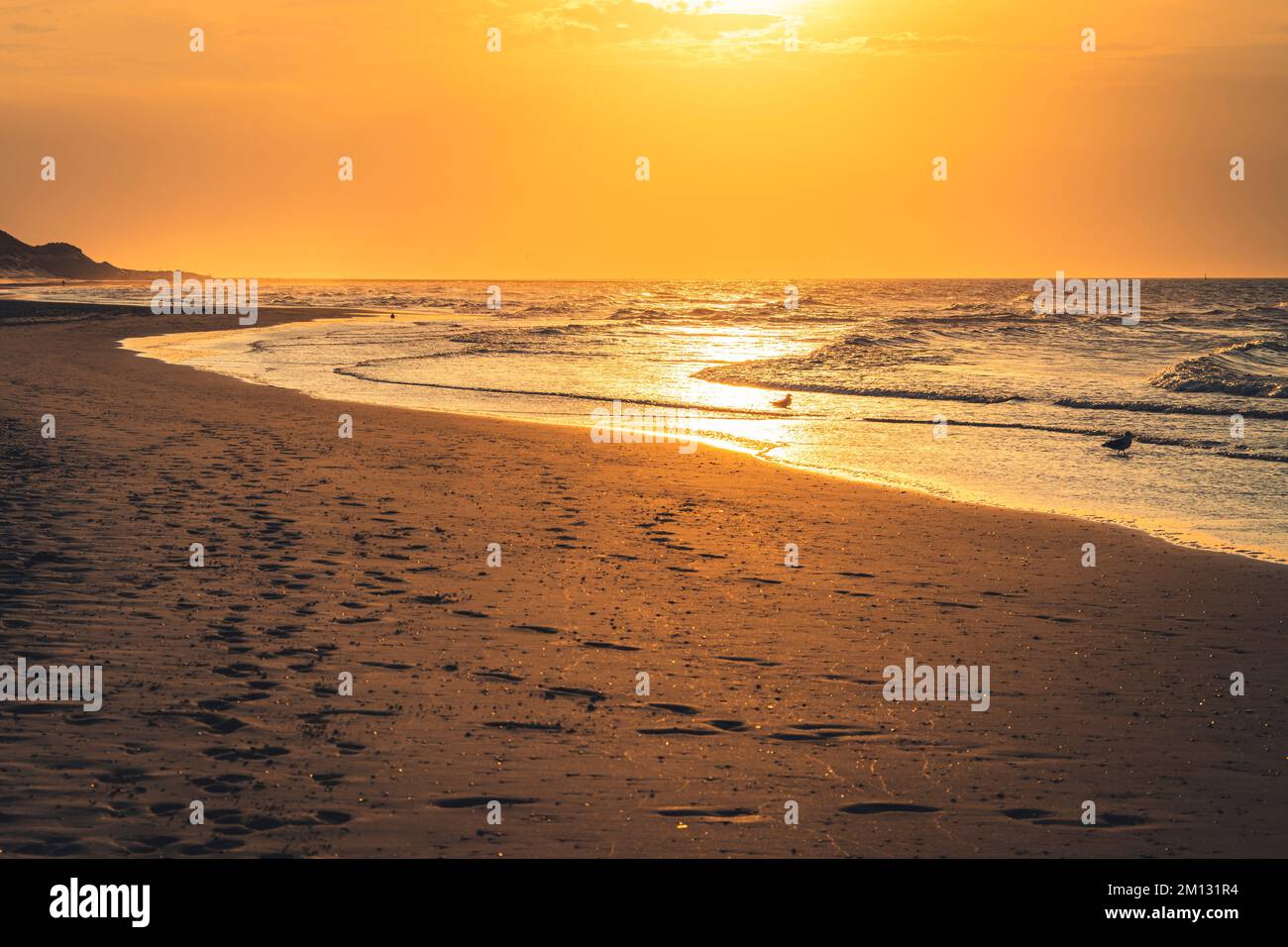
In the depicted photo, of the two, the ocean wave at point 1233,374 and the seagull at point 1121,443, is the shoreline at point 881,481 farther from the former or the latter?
the ocean wave at point 1233,374

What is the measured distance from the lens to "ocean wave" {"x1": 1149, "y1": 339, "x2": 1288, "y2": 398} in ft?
103

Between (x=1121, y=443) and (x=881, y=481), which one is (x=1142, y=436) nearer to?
(x=1121, y=443)

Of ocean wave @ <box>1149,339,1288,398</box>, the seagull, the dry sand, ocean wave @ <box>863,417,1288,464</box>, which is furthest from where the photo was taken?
ocean wave @ <box>1149,339,1288,398</box>

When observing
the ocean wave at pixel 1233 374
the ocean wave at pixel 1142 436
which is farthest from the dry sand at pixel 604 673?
the ocean wave at pixel 1233 374

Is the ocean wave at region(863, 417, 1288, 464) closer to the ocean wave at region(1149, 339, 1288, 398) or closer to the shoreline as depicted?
the shoreline

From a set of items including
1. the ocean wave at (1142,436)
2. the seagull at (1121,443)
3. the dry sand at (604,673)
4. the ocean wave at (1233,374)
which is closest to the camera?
the dry sand at (604,673)

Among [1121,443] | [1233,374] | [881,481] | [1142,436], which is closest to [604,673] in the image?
[881,481]

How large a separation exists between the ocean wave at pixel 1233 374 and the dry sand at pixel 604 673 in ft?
71.0

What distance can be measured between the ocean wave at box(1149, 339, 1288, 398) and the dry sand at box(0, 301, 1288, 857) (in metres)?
21.6

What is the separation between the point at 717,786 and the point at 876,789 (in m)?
0.87

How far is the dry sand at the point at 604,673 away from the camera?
18.0 ft

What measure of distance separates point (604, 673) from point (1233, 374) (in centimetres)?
3168

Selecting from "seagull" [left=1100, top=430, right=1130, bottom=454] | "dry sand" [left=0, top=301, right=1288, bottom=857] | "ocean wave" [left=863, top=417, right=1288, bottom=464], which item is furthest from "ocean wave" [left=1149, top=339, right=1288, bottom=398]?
"dry sand" [left=0, top=301, right=1288, bottom=857]
